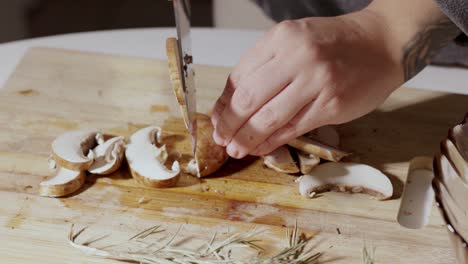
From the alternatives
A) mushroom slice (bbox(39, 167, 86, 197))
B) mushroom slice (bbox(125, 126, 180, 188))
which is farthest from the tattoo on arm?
mushroom slice (bbox(39, 167, 86, 197))

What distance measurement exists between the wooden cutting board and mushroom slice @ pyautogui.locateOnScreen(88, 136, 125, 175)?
3 cm

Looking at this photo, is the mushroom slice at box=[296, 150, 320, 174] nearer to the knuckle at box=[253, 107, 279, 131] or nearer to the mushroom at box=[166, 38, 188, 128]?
the knuckle at box=[253, 107, 279, 131]

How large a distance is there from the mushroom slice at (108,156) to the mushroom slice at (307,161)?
0.44m

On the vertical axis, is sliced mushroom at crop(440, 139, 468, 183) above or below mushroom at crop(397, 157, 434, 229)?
above

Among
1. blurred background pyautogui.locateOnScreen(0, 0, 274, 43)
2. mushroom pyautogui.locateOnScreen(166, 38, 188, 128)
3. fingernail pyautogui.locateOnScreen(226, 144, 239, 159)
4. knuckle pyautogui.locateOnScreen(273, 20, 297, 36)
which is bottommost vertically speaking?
blurred background pyautogui.locateOnScreen(0, 0, 274, 43)

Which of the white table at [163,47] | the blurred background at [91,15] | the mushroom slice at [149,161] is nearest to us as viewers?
the mushroom slice at [149,161]

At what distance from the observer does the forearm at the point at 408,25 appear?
1745 millimetres

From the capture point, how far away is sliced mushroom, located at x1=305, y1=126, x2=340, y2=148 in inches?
73.1

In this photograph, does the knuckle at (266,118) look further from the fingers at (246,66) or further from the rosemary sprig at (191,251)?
the rosemary sprig at (191,251)

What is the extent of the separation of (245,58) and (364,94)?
29cm

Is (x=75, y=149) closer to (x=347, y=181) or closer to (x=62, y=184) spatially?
(x=62, y=184)

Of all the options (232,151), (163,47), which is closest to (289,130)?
(232,151)

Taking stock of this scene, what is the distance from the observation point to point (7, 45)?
2.31 metres

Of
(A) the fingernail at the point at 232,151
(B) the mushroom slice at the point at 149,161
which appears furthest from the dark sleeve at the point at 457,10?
(B) the mushroom slice at the point at 149,161
